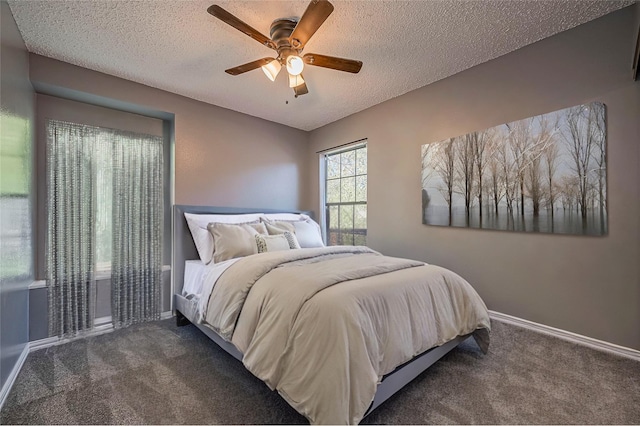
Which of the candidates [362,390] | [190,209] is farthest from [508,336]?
[190,209]

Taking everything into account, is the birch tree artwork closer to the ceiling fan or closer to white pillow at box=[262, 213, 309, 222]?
the ceiling fan

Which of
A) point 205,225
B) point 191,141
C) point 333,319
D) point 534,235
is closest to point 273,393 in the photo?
point 333,319

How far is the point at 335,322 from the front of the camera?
4.39ft

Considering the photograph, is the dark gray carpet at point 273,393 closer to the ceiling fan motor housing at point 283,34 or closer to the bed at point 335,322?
the bed at point 335,322

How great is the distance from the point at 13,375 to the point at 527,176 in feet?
13.6

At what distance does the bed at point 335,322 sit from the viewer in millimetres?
1280

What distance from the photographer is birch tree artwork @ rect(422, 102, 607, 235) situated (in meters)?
2.13

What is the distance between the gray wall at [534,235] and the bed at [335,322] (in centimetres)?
78

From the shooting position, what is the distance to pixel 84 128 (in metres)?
2.70

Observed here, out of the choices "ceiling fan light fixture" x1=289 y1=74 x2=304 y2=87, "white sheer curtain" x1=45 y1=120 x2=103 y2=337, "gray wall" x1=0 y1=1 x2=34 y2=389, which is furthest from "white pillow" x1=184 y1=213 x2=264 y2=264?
"ceiling fan light fixture" x1=289 y1=74 x2=304 y2=87

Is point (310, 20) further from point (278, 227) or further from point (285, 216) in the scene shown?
point (285, 216)

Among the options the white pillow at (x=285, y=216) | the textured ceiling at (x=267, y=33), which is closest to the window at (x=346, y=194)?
the white pillow at (x=285, y=216)

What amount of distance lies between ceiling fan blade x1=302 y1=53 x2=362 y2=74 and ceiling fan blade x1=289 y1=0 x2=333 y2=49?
0.10m

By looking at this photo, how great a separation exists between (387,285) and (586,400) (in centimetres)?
130
